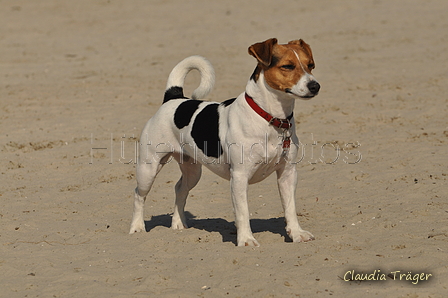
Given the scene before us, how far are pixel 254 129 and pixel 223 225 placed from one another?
5.89ft

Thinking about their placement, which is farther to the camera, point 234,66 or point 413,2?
point 413,2

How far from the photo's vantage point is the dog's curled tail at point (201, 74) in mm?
7234

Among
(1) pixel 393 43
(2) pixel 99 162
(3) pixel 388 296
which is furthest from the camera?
(1) pixel 393 43

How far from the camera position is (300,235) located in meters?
6.29

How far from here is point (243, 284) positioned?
17.0 ft

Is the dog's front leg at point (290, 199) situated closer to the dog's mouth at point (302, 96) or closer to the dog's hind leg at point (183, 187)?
the dog's mouth at point (302, 96)

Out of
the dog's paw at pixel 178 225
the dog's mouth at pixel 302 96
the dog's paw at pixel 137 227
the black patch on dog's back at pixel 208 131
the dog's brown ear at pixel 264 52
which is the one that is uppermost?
the dog's brown ear at pixel 264 52

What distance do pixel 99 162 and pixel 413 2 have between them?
48.9ft

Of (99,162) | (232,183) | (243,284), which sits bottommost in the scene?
(99,162)

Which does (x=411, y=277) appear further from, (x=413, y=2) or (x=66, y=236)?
(x=413, y=2)

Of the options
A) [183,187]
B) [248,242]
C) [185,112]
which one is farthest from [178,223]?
[248,242]

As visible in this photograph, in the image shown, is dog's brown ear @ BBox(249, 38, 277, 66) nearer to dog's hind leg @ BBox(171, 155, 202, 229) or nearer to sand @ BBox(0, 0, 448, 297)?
sand @ BBox(0, 0, 448, 297)

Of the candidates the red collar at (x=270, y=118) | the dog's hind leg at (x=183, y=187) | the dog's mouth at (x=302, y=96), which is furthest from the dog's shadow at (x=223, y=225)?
the dog's mouth at (x=302, y=96)

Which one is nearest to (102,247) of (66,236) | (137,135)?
(66,236)
